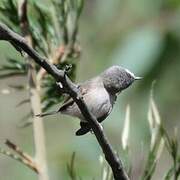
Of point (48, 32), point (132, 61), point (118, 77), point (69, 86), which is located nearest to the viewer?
point (69, 86)

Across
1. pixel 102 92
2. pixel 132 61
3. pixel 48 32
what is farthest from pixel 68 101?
pixel 132 61

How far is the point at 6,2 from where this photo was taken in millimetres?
1379

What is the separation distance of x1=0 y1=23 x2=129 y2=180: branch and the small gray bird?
5.3 inches

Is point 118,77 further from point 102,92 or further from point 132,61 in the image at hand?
point 132,61

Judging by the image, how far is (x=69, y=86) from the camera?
0.88m

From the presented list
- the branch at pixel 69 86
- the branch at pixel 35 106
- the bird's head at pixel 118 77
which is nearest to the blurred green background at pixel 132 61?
the branch at pixel 35 106

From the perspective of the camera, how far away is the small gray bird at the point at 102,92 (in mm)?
1083

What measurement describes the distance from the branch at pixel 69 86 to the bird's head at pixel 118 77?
129mm

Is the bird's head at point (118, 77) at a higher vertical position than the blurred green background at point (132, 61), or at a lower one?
higher

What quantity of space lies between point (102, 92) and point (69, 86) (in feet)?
1.43

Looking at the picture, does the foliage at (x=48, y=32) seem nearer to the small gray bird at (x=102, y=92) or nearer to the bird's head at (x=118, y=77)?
the small gray bird at (x=102, y=92)

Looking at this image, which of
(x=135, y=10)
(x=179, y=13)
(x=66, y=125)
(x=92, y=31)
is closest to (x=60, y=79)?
(x=179, y=13)

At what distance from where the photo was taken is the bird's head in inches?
42.4

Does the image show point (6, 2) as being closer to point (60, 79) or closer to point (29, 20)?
point (29, 20)
